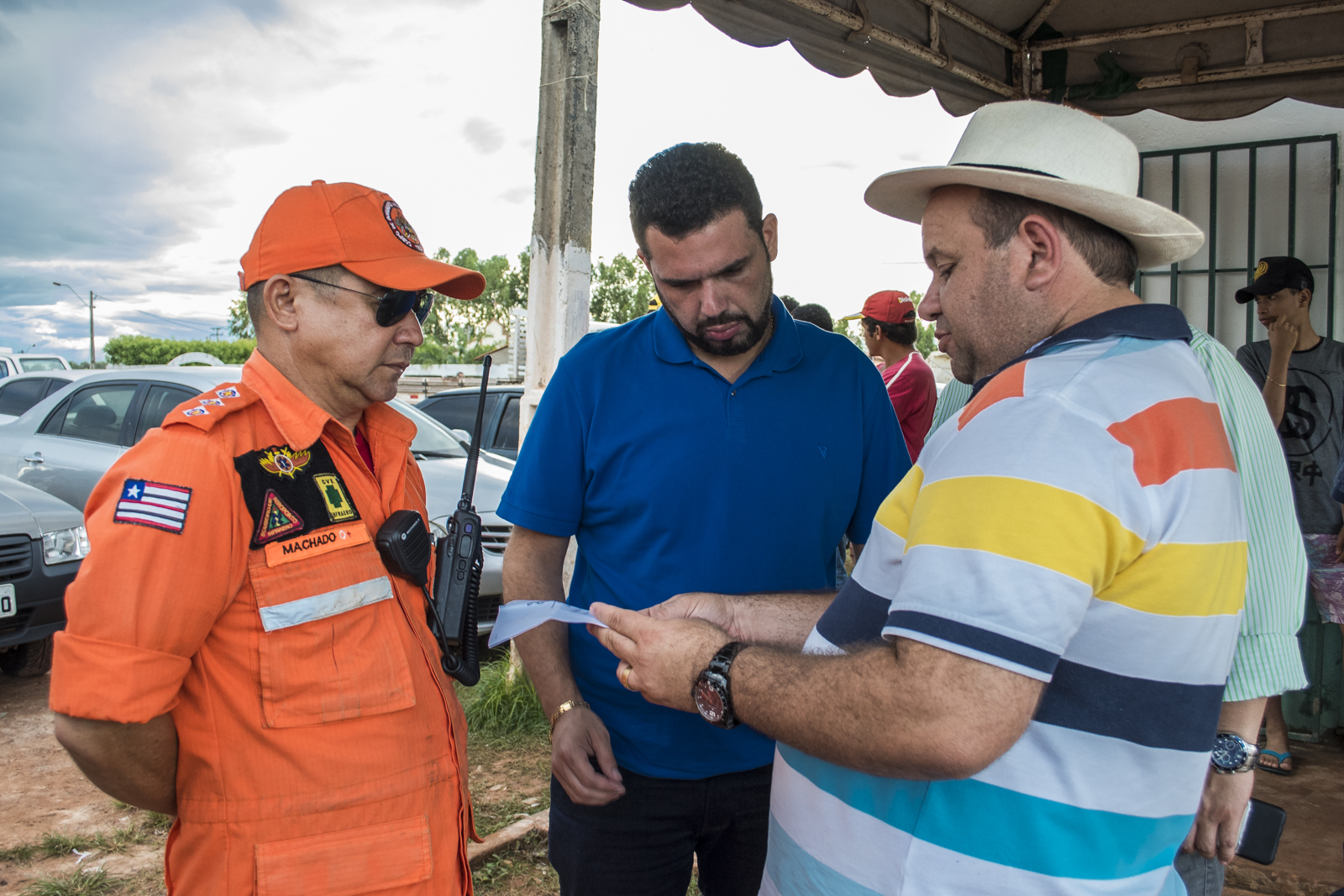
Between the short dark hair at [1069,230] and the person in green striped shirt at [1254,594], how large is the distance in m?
0.27

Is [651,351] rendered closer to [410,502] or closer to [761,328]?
[761,328]

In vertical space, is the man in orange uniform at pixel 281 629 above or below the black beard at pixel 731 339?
below

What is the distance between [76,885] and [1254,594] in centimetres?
384

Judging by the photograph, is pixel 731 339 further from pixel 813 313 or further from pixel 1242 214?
pixel 1242 214

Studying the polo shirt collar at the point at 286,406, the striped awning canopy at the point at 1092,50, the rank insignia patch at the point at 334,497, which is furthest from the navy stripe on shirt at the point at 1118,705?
the striped awning canopy at the point at 1092,50

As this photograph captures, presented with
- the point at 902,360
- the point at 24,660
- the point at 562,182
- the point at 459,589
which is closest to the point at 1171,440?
the point at 459,589

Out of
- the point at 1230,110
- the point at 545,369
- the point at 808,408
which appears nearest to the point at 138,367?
the point at 545,369

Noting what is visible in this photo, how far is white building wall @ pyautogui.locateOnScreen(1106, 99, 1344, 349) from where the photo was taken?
4766 millimetres

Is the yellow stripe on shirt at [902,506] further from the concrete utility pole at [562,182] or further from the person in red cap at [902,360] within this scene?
the person in red cap at [902,360]

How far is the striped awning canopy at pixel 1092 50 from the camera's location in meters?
3.60

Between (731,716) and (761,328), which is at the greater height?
(761,328)

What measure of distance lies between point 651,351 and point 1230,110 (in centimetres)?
369

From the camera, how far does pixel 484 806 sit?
12.1 feet

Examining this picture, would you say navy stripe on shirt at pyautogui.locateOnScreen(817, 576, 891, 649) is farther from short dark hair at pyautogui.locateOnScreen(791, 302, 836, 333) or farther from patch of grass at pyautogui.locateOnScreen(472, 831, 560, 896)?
short dark hair at pyautogui.locateOnScreen(791, 302, 836, 333)
